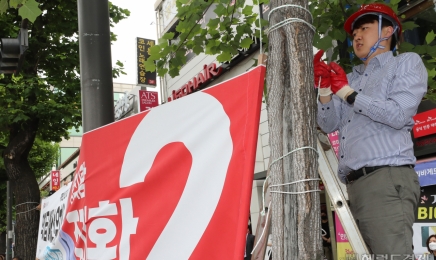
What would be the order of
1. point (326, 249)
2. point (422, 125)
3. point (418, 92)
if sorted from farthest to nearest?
point (326, 249), point (422, 125), point (418, 92)

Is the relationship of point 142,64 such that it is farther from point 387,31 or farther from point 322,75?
point 322,75

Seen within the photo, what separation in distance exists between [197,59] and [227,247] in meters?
15.6

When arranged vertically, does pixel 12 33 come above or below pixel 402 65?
above

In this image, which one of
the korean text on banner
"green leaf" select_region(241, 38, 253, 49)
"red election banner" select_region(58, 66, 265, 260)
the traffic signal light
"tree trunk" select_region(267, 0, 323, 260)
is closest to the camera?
"tree trunk" select_region(267, 0, 323, 260)

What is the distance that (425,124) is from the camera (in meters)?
8.74

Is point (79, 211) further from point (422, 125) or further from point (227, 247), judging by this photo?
point (422, 125)

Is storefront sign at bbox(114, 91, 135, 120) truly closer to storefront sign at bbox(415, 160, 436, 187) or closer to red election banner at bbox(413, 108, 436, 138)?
red election banner at bbox(413, 108, 436, 138)

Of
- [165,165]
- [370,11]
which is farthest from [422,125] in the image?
[165,165]

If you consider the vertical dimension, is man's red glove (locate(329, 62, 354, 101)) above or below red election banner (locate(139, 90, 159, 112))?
below

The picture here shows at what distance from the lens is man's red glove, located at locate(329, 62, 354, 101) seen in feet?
8.67

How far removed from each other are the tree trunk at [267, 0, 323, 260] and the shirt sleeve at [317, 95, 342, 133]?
68cm

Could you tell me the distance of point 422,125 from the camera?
347 inches

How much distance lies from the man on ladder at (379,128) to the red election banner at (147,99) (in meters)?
19.1

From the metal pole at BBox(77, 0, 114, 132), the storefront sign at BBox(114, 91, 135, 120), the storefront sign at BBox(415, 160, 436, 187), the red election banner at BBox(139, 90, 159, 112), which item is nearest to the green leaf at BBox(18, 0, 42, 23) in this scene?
the metal pole at BBox(77, 0, 114, 132)
